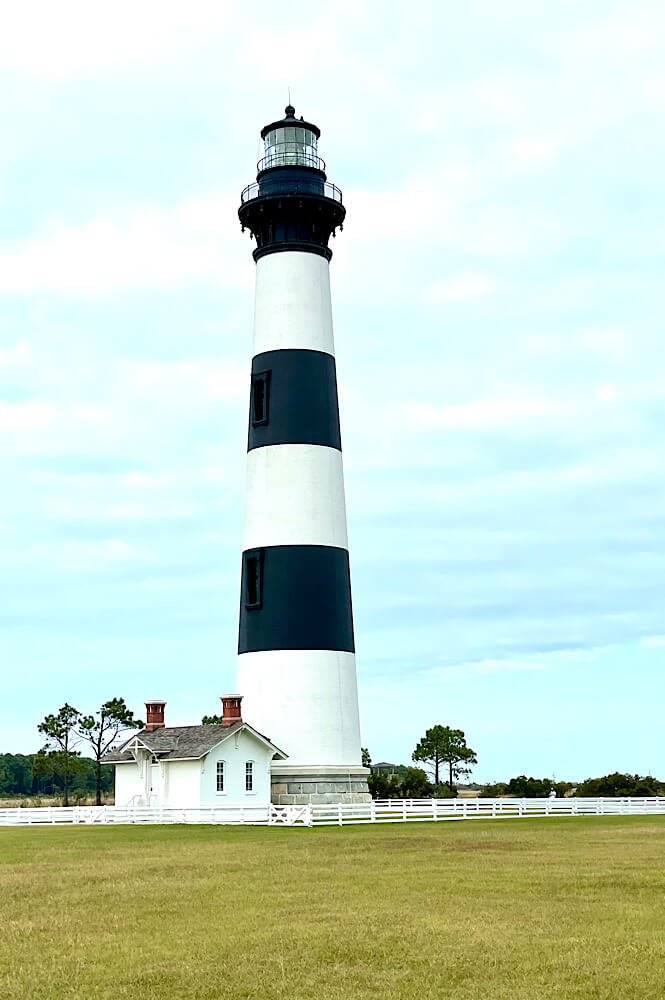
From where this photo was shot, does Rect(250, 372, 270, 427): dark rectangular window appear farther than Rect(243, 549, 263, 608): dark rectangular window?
Yes

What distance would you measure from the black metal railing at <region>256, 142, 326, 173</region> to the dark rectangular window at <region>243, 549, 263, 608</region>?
14.4 metres

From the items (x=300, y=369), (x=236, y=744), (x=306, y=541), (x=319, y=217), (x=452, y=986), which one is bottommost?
(x=452, y=986)

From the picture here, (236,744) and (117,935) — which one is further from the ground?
(236,744)

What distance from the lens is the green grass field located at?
11.4 metres

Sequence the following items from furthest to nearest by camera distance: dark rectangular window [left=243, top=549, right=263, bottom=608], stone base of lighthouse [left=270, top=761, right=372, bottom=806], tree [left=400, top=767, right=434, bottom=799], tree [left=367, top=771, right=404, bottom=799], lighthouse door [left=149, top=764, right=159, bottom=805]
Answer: tree [left=400, top=767, right=434, bottom=799]
tree [left=367, top=771, right=404, bottom=799]
lighthouse door [left=149, top=764, right=159, bottom=805]
dark rectangular window [left=243, top=549, right=263, bottom=608]
stone base of lighthouse [left=270, top=761, right=372, bottom=806]

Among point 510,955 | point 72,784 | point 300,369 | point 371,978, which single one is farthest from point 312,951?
point 72,784

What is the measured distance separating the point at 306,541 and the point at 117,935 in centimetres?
2595

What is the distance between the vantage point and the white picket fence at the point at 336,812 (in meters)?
36.9

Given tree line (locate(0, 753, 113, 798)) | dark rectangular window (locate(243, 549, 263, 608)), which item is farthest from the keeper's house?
tree line (locate(0, 753, 113, 798))

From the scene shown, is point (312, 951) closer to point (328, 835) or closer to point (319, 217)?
point (328, 835)

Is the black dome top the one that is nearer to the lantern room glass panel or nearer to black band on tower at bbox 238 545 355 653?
the lantern room glass panel

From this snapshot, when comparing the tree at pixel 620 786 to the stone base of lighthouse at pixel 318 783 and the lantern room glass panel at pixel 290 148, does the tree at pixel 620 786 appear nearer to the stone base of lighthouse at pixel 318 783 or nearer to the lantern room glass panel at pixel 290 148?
the stone base of lighthouse at pixel 318 783

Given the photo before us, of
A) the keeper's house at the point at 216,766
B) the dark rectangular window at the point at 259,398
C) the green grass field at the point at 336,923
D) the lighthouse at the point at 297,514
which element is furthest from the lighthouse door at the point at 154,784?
the green grass field at the point at 336,923

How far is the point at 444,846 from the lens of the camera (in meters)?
25.8
